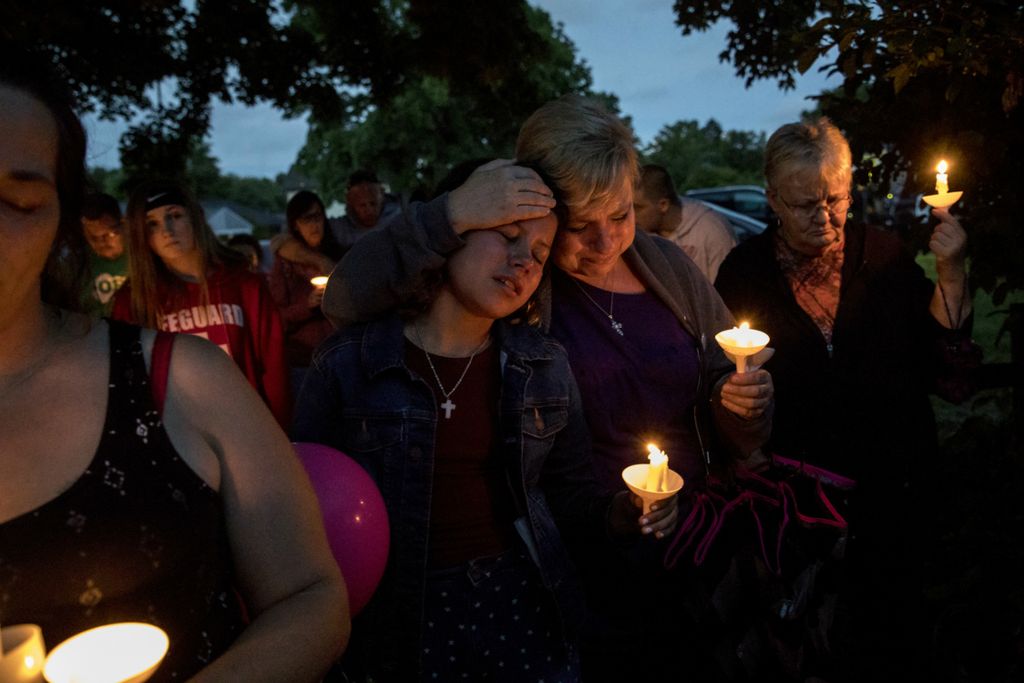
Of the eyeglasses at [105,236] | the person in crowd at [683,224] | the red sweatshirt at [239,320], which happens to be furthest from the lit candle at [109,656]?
the person in crowd at [683,224]

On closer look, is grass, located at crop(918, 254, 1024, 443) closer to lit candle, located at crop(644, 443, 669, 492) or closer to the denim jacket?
the denim jacket

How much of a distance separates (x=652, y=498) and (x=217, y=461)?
1.01 m

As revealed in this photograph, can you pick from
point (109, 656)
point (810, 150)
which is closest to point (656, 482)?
point (109, 656)

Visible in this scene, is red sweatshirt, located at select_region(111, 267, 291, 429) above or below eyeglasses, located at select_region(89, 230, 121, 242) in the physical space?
below

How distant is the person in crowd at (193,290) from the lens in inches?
167

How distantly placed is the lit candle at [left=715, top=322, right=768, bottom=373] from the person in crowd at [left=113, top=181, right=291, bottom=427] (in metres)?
3.02

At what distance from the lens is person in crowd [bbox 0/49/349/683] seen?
1188 mm

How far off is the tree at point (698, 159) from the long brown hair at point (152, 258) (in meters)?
40.6

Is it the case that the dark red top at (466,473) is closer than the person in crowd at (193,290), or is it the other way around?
the dark red top at (466,473)

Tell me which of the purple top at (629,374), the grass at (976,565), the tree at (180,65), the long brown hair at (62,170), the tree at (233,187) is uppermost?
the tree at (233,187)

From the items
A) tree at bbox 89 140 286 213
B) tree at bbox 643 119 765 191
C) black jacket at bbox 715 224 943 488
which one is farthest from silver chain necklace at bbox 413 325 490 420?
tree at bbox 89 140 286 213

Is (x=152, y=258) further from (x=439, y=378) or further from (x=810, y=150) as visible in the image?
(x=810, y=150)

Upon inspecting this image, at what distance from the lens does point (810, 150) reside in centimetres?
315

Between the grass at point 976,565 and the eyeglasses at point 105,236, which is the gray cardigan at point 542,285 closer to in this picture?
the grass at point 976,565
